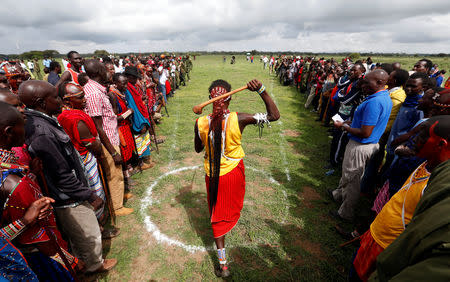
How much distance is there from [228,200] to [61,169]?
187 cm

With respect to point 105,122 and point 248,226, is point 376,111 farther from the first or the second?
point 105,122

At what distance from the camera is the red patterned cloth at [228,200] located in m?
2.63

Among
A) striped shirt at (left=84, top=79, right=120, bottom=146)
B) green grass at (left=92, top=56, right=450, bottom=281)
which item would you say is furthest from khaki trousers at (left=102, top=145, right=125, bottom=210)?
striped shirt at (left=84, top=79, right=120, bottom=146)

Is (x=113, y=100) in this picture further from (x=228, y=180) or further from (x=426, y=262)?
(x=426, y=262)

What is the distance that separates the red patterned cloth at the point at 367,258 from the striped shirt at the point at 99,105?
410 centimetres

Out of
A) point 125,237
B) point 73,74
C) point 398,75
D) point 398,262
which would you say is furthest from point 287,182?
point 73,74

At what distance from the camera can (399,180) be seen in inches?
110

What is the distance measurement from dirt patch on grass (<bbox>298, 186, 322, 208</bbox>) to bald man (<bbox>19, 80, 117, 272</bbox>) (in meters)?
3.64

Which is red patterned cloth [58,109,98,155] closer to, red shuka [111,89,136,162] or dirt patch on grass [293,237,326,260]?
red shuka [111,89,136,162]

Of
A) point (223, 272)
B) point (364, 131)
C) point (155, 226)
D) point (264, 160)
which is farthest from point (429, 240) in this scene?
point (264, 160)

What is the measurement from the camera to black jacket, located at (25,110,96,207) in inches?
79.8

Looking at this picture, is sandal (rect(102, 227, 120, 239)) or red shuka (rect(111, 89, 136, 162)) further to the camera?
red shuka (rect(111, 89, 136, 162))

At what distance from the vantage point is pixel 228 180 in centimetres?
261

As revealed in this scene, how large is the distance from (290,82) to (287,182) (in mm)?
16192
